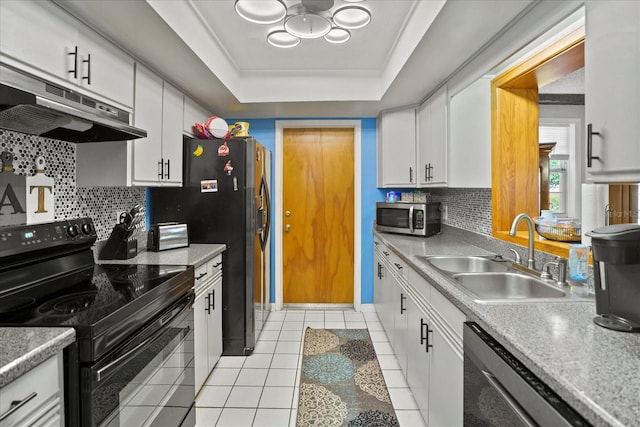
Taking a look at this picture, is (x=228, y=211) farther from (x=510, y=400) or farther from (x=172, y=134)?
(x=510, y=400)

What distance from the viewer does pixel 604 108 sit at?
1074mm

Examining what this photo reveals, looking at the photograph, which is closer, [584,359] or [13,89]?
[584,359]

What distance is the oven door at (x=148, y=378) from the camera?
1.11m

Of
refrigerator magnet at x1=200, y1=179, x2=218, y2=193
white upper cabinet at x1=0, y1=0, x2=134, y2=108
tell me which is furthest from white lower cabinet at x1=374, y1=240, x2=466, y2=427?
white upper cabinet at x1=0, y1=0, x2=134, y2=108

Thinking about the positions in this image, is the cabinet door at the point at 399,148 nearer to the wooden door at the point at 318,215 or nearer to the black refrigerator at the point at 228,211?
the wooden door at the point at 318,215

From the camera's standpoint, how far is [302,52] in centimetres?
283

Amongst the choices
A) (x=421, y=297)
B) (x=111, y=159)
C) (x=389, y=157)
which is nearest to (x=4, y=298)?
(x=111, y=159)

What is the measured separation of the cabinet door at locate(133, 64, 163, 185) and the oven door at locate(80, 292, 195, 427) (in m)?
0.87

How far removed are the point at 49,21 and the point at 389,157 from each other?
2768 mm

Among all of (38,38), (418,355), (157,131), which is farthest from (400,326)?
(38,38)

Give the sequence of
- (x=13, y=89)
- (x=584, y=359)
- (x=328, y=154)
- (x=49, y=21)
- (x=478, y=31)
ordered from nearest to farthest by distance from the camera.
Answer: (x=584, y=359)
(x=13, y=89)
(x=49, y=21)
(x=478, y=31)
(x=328, y=154)

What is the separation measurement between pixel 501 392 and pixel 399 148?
9.05 ft

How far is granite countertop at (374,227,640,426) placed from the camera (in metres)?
0.70

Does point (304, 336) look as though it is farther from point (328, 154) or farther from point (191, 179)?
point (328, 154)
